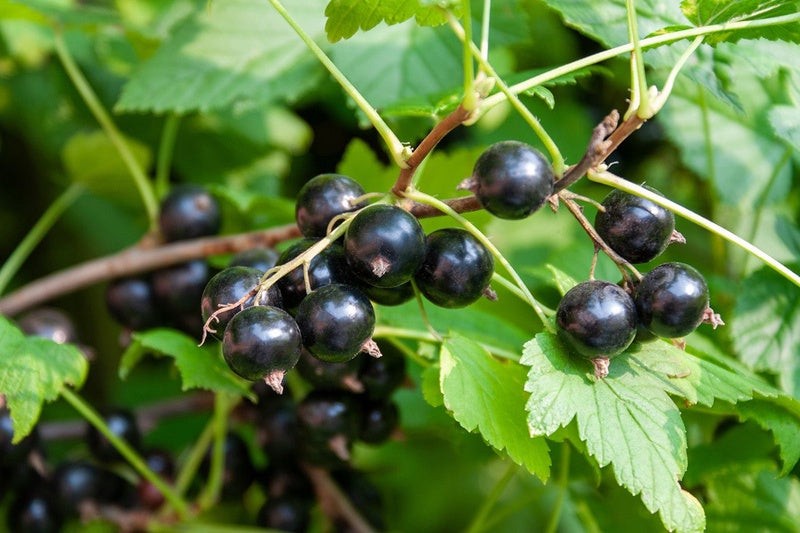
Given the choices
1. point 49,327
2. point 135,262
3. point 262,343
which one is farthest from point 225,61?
point 262,343

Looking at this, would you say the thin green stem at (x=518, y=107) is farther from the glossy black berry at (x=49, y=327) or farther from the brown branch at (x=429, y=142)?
the glossy black berry at (x=49, y=327)

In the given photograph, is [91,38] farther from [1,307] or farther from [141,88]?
[1,307]

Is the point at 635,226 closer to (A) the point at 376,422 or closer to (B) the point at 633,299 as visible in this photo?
(B) the point at 633,299

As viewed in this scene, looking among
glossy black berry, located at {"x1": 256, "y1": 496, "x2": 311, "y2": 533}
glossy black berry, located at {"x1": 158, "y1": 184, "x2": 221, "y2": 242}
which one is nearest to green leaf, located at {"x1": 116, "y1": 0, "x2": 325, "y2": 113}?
glossy black berry, located at {"x1": 158, "y1": 184, "x2": 221, "y2": 242}

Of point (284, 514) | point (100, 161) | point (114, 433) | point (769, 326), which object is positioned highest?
point (100, 161)

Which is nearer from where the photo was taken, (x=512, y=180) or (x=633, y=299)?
(x=512, y=180)

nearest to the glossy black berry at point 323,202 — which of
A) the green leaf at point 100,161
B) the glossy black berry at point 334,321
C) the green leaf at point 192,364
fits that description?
the glossy black berry at point 334,321
